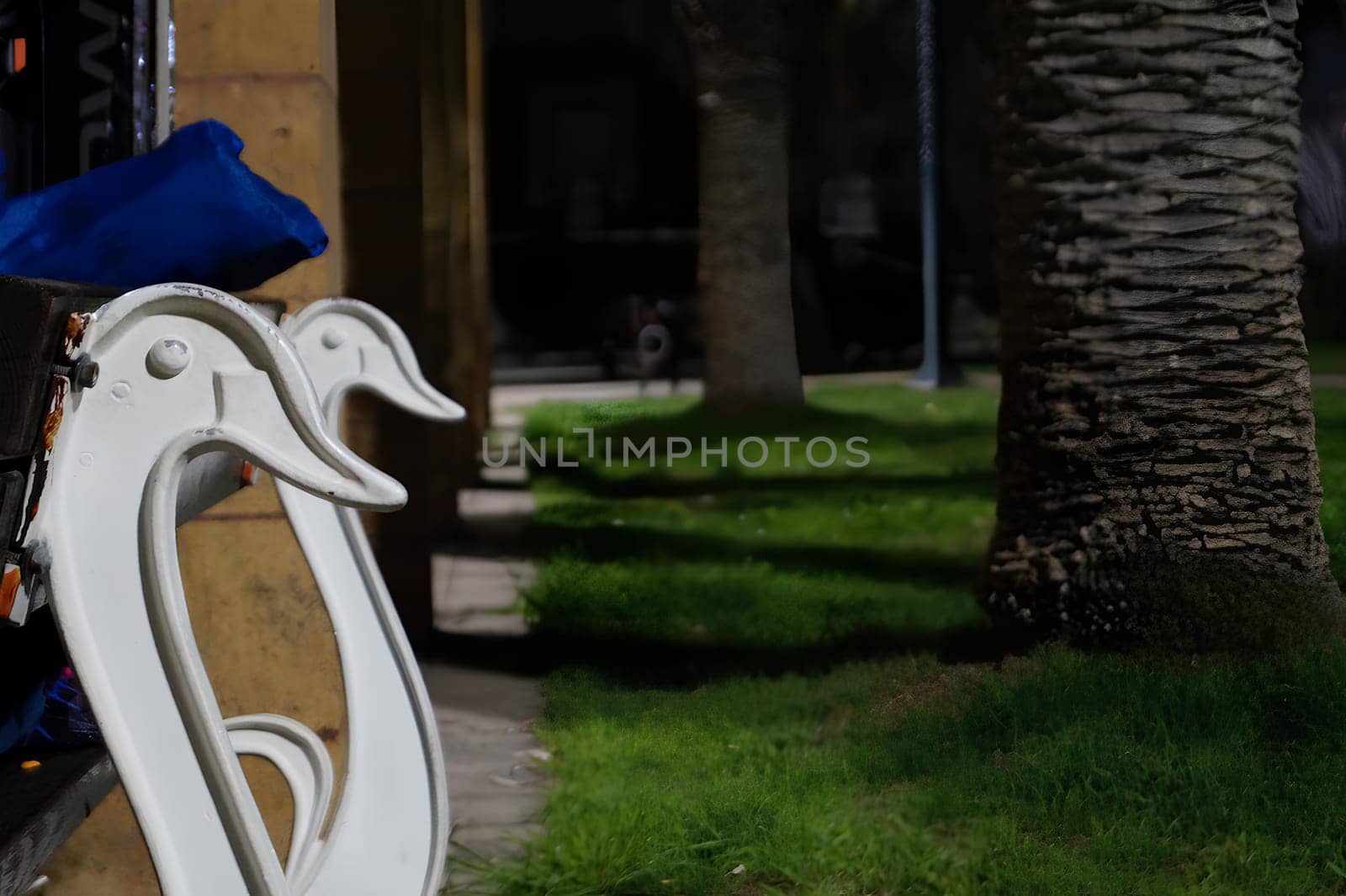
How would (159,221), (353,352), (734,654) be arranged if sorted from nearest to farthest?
(159,221) → (353,352) → (734,654)

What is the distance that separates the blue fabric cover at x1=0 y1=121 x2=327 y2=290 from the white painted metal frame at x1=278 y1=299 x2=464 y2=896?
0.27m

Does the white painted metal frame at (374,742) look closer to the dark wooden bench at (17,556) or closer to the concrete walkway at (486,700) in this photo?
the dark wooden bench at (17,556)

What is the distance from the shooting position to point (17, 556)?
3.19 ft

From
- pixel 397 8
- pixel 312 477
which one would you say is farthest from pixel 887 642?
pixel 312 477

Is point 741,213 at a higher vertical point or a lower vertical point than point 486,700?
higher

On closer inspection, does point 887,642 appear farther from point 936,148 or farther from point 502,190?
point 502,190

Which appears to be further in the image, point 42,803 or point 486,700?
point 486,700

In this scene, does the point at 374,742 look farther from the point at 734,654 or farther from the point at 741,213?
the point at 741,213

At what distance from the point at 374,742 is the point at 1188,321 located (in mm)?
2084

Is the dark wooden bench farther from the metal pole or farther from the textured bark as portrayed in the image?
the metal pole

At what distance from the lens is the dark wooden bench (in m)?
0.98

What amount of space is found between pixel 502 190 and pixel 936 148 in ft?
3.75

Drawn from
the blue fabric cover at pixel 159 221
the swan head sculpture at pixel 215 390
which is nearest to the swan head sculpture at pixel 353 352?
the blue fabric cover at pixel 159 221

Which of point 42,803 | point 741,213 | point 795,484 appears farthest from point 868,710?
point 42,803
